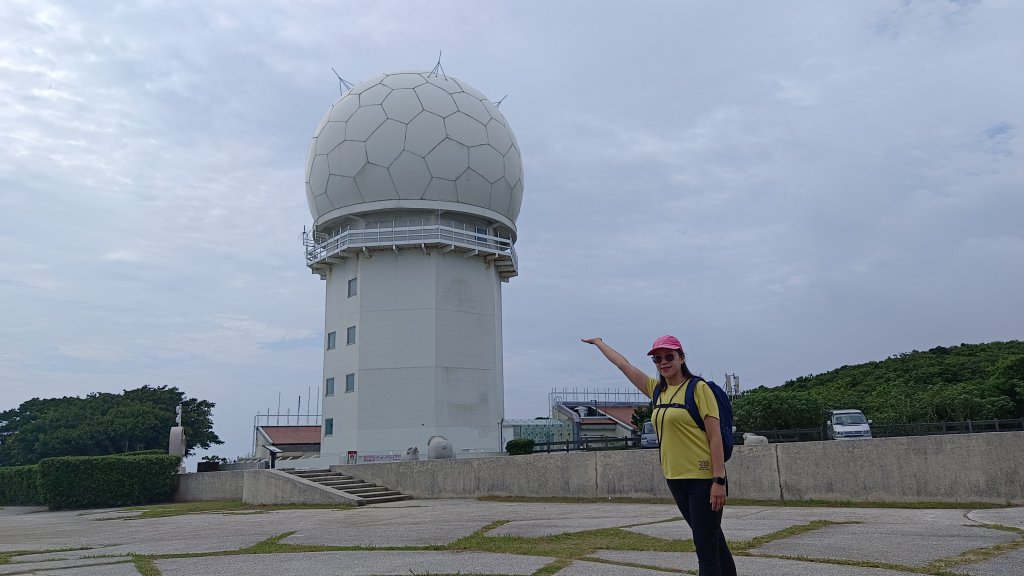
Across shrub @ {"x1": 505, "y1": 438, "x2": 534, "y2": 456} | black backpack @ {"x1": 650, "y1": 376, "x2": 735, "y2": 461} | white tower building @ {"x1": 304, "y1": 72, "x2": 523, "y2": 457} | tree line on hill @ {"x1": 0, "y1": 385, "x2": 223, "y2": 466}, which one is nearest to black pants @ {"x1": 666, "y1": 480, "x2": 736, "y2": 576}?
black backpack @ {"x1": 650, "y1": 376, "x2": 735, "y2": 461}

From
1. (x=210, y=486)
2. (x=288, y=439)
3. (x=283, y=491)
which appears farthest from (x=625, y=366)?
(x=288, y=439)

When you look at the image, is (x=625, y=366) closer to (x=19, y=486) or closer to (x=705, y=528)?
(x=705, y=528)

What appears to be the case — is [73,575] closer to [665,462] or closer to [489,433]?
[665,462]

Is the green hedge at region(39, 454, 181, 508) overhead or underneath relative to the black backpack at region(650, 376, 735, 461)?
underneath

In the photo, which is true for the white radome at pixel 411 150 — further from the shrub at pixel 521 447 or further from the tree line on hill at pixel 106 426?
the tree line on hill at pixel 106 426

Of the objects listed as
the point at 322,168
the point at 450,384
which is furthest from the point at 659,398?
the point at 322,168

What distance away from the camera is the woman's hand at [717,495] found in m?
4.29

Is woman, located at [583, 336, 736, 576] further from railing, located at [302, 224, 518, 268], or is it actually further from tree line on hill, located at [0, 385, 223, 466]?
tree line on hill, located at [0, 385, 223, 466]

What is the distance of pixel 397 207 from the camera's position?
29078mm

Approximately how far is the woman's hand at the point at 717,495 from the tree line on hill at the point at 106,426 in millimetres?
44222

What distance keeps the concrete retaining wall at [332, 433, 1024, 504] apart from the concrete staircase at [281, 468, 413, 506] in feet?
11.2

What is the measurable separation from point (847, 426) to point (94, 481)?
1057 inches

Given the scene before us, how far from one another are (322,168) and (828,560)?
92.2 feet

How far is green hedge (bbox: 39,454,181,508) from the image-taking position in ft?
90.3
